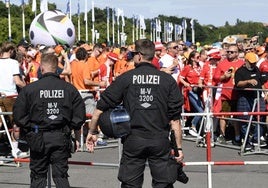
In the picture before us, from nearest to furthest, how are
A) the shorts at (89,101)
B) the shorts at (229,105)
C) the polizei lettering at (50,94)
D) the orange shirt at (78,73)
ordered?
the polizei lettering at (50,94) < the shorts at (89,101) < the shorts at (229,105) < the orange shirt at (78,73)

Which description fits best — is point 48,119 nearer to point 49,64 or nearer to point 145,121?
point 49,64

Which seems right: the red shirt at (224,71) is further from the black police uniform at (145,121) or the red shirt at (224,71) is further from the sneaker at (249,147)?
the black police uniform at (145,121)

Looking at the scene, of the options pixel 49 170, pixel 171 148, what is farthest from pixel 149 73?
pixel 49 170

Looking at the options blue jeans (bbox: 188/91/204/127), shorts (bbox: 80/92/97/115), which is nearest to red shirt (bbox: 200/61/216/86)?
blue jeans (bbox: 188/91/204/127)

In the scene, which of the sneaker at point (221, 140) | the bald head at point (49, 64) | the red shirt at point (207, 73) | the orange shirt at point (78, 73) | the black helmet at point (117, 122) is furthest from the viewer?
the red shirt at point (207, 73)

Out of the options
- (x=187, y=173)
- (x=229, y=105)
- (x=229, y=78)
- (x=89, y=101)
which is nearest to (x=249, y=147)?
(x=229, y=105)

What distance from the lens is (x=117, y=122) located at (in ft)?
23.4

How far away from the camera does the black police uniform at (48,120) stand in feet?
25.7

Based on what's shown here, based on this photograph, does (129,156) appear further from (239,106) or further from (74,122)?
(239,106)

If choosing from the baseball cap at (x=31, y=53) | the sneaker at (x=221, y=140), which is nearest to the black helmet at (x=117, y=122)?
the sneaker at (x=221, y=140)

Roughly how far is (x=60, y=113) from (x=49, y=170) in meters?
1.02

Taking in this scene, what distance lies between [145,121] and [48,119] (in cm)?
126

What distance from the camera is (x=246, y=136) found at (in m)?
13.3

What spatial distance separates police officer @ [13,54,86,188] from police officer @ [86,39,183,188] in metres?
0.81
